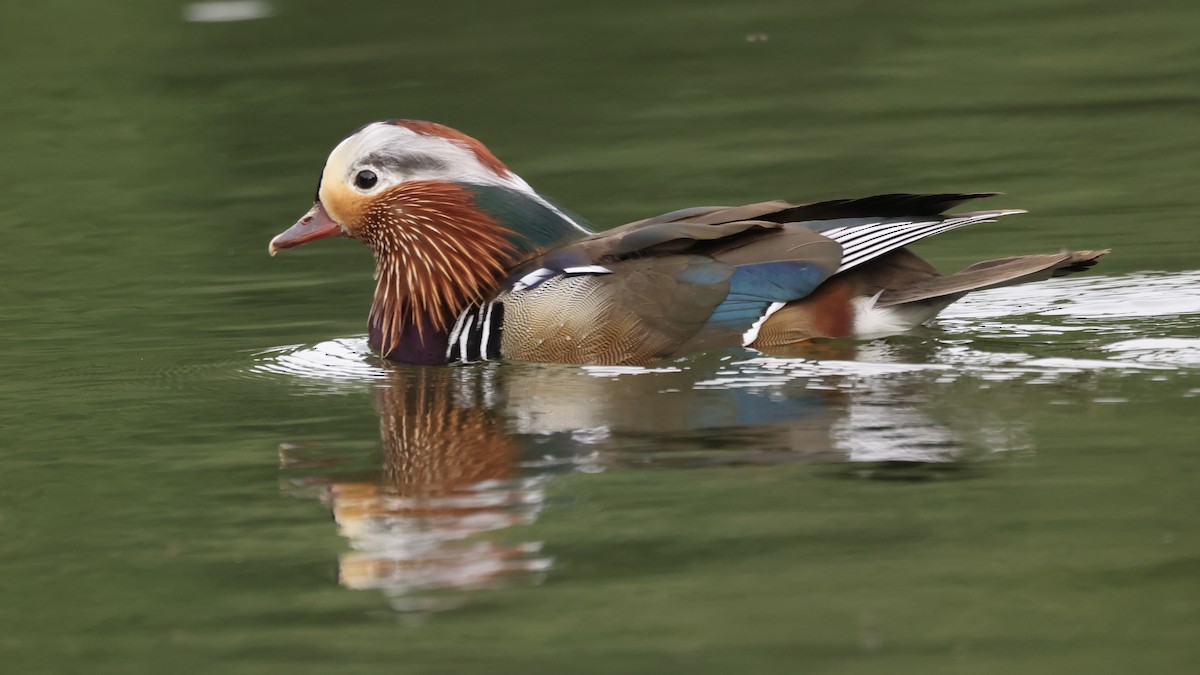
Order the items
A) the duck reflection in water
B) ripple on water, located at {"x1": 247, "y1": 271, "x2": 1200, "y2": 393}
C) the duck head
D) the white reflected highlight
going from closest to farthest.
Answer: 1. the duck reflection in water
2. ripple on water, located at {"x1": 247, "y1": 271, "x2": 1200, "y2": 393}
3. the duck head
4. the white reflected highlight

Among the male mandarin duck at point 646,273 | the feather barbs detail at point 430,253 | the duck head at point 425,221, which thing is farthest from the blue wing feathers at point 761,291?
the feather barbs detail at point 430,253

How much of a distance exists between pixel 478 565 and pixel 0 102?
12.8 metres

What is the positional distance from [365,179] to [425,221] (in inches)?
13.2

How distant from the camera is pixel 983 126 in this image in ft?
45.0

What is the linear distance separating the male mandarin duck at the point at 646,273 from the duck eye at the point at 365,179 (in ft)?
0.05

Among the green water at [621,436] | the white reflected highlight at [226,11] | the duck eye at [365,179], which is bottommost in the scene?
the green water at [621,436]

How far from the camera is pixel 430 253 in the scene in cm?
873

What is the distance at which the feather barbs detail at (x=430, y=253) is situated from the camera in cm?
864

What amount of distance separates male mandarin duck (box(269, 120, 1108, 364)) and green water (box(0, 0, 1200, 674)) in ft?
0.69

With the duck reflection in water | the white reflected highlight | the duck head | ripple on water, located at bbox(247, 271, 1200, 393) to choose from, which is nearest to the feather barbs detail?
the duck head

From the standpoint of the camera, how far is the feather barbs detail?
8.64 metres

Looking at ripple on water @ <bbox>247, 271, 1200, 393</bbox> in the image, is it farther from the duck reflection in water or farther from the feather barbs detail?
the feather barbs detail

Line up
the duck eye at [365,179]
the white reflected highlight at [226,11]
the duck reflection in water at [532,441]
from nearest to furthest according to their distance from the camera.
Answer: the duck reflection in water at [532,441] < the duck eye at [365,179] < the white reflected highlight at [226,11]

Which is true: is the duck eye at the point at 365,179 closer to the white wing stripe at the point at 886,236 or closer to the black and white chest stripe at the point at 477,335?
the black and white chest stripe at the point at 477,335
